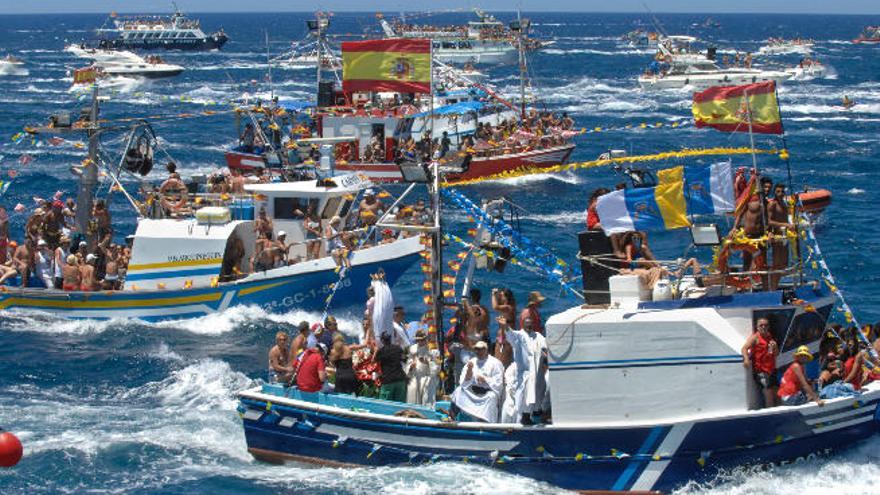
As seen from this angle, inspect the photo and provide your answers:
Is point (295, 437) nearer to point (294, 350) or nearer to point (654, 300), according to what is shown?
point (294, 350)

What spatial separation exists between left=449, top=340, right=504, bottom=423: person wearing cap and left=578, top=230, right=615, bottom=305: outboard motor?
1.59m

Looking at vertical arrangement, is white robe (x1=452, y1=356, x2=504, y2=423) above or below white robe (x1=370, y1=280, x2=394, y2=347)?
below

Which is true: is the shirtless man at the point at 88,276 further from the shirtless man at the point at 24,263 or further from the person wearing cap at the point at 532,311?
the person wearing cap at the point at 532,311

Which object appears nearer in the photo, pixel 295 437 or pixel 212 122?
pixel 295 437

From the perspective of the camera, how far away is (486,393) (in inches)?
727

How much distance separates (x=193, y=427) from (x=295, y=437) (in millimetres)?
2741

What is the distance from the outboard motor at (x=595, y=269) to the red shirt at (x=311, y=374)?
3963mm

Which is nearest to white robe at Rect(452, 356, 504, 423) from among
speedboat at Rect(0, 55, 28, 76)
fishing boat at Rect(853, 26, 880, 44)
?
speedboat at Rect(0, 55, 28, 76)

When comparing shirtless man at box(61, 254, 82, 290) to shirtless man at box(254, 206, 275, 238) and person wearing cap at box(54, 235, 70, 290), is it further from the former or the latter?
shirtless man at box(254, 206, 275, 238)

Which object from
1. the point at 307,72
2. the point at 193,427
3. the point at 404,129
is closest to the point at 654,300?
the point at 193,427

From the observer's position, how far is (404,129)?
49.5 m

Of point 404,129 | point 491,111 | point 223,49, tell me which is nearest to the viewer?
point 404,129

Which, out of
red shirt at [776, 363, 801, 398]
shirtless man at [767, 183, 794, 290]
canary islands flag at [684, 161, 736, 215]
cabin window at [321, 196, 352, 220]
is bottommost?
red shirt at [776, 363, 801, 398]

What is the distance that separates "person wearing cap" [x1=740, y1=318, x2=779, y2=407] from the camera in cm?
1748
